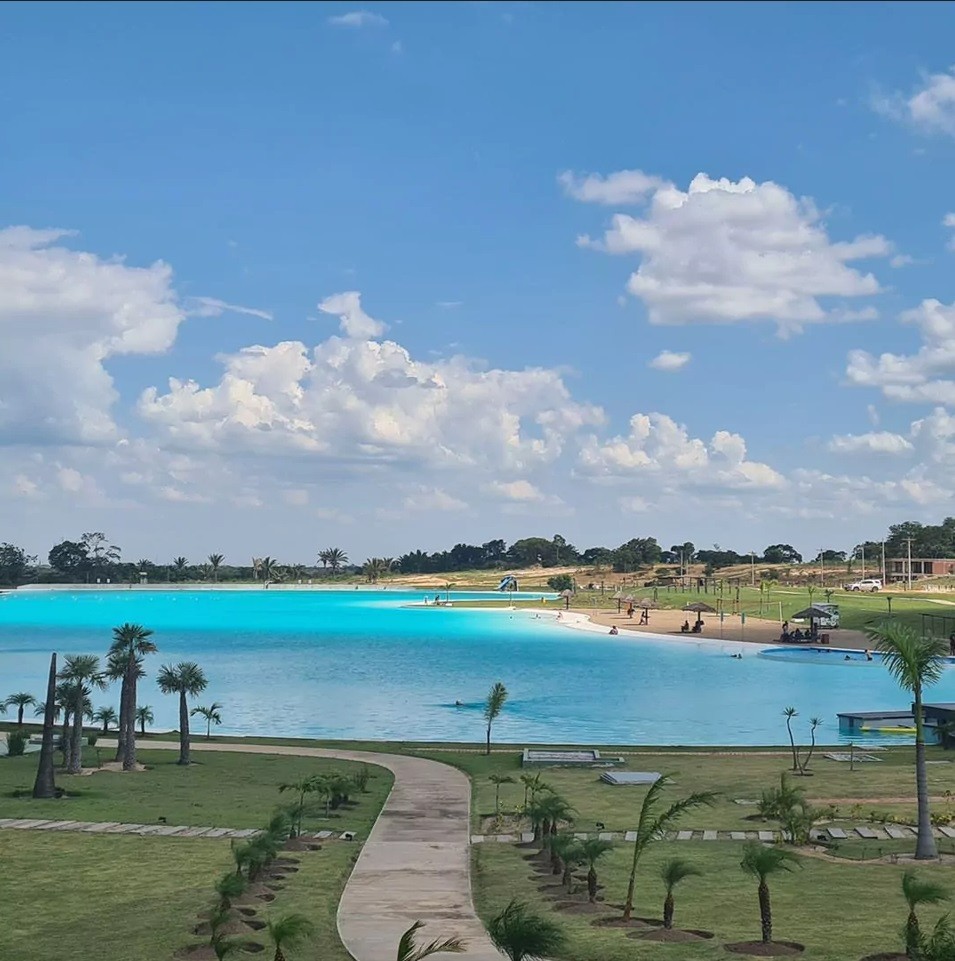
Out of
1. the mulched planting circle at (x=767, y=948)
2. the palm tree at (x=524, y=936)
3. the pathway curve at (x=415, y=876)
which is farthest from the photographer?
the pathway curve at (x=415, y=876)

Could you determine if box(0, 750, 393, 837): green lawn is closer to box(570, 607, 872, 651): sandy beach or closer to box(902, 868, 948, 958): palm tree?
box(902, 868, 948, 958): palm tree

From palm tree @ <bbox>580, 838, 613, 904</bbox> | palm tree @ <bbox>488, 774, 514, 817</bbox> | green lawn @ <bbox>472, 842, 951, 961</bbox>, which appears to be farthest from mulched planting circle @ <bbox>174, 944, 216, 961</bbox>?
palm tree @ <bbox>488, 774, 514, 817</bbox>

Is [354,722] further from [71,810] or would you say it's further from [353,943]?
[353,943]

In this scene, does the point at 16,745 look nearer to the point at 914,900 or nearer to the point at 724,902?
the point at 724,902

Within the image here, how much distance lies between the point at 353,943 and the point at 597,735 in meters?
45.3

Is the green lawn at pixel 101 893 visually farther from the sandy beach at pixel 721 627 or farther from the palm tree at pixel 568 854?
the sandy beach at pixel 721 627

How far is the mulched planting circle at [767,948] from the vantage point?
19.0m

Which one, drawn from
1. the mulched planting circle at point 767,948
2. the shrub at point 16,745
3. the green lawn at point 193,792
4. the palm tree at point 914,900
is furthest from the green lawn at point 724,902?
the shrub at point 16,745

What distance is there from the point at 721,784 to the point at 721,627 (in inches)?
4283

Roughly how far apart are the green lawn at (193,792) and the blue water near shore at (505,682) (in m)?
19.0

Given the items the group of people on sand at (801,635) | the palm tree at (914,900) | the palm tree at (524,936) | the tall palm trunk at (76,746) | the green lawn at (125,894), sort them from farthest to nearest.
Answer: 1. the group of people on sand at (801,635)
2. the tall palm trunk at (76,746)
3. the green lawn at (125,894)
4. the palm tree at (914,900)
5. the palm tree at (524,936)

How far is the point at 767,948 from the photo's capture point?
19.3m

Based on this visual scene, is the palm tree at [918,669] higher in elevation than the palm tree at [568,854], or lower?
higher

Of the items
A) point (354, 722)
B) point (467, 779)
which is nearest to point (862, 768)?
point (467, 779)
